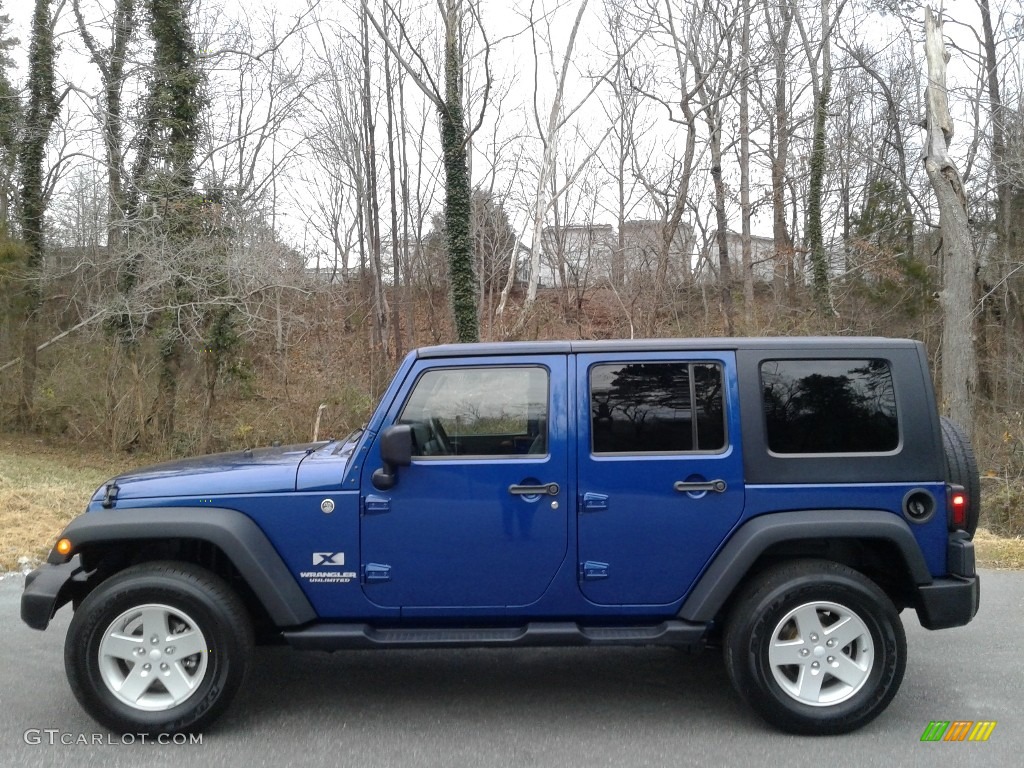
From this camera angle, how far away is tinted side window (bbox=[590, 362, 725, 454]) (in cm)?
445

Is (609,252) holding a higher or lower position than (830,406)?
higher

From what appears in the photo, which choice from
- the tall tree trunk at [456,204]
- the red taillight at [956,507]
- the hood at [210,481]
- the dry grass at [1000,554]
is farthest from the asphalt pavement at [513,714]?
the tall tree trunk at [456,204]

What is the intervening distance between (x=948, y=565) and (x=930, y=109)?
14778mm

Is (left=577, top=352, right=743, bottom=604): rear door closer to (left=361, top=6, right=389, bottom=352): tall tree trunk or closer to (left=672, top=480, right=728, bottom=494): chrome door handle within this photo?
(left=672, top=480, right=728, bottom=494): chrome door handle

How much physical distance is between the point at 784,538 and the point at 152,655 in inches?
120

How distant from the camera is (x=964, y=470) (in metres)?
4.61

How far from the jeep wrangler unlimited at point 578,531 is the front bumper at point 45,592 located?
0.01 meters

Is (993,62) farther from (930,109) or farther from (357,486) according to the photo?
(357,486)

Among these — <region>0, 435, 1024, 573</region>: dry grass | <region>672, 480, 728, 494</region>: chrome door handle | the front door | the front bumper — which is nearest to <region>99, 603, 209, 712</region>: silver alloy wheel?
the front bumper

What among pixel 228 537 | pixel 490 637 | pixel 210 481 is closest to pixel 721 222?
pixel 490 637

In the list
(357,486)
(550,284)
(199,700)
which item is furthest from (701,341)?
(550,284)

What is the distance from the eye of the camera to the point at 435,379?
4.55 m

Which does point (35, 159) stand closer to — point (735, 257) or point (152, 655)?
point (735, 257)

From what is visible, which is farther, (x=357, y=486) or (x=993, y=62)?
(x=993, y=62)
